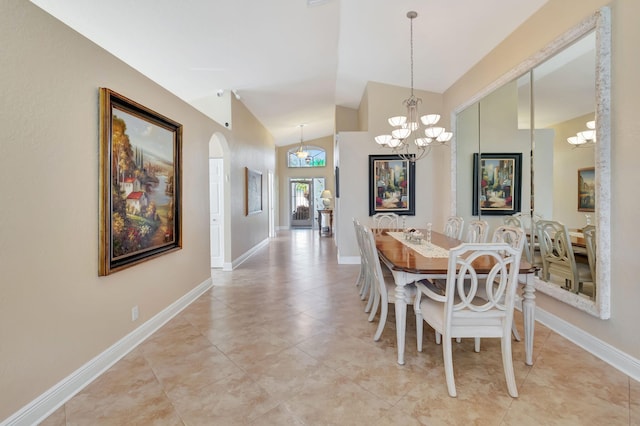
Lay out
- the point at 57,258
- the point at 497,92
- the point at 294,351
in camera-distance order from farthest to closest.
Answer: the point at 497,92 → the point at 294,351 → the point at 57,258

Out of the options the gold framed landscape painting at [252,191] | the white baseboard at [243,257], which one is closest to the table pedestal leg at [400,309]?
the white baseboard at [243,257]

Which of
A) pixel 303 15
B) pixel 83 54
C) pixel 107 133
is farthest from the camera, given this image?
pixel 303 15

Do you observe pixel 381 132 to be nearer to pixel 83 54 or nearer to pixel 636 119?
pixel 636 119

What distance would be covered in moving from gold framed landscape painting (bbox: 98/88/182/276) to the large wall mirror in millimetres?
3792

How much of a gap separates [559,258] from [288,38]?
406 centimetres

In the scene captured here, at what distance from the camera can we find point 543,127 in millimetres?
3176

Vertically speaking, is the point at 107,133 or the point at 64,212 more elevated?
the point at 107,133

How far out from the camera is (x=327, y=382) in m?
2.12

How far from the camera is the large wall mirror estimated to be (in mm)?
2383

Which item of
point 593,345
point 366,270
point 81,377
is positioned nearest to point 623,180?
point 593,345

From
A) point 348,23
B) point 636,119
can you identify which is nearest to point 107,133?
point 348,23

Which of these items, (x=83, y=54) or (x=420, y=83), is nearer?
(x=83, y=54)

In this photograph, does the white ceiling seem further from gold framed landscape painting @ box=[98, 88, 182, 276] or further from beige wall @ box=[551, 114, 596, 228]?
beige wall @ box=[551, 114, 596, 228]

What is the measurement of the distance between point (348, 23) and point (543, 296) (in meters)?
3.95
